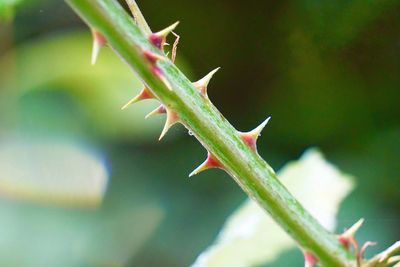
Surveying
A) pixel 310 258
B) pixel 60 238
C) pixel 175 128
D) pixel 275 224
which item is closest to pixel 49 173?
pixel 60 238

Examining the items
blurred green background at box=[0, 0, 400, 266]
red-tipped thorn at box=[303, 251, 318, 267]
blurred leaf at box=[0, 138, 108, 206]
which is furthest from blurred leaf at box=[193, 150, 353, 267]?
blurred leaf at box=[0, 138, 108, 206]

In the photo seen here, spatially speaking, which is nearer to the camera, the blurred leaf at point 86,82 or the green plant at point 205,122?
the green plant at point 205,122

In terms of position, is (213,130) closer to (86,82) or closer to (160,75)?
(160,75)

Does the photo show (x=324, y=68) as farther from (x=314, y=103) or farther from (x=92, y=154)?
(x=92, y=154)

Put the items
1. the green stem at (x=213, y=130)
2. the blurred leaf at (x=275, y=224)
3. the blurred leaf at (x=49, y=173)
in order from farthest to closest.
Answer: the blurred leaf at (x=49, y=173) < the blurred leaf at (x=275, y=224) < the green stem at (x=213, y=130)

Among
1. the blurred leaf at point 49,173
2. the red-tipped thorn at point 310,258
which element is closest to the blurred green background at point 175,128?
the blurred leaf at point 49,173

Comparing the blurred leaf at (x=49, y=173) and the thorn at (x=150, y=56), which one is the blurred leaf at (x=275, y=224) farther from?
the blurred leaf at (x=49, y=173)
